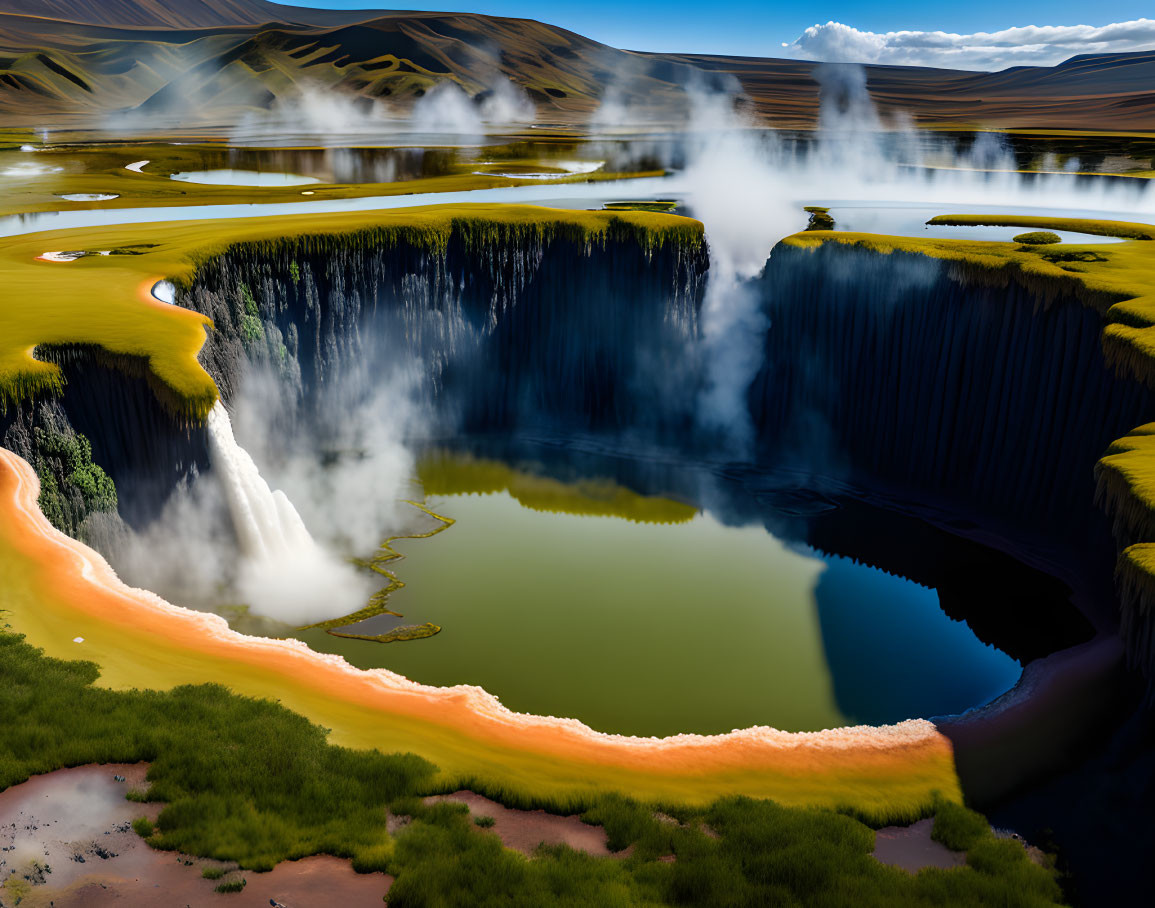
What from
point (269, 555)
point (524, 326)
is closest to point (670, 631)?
point (269, 555)

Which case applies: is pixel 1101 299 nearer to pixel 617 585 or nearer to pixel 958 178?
pixel 617 585

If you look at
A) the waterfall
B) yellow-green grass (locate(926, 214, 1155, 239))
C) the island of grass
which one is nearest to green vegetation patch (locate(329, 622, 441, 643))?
the waterfall

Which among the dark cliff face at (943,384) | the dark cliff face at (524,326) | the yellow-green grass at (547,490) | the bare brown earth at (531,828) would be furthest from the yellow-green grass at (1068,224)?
the bare brown earth at (531,828)

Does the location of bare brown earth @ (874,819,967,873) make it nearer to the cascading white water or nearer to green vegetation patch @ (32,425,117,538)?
the cascading white water

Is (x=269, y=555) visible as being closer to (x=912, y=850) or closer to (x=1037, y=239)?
(x=912, y=850)

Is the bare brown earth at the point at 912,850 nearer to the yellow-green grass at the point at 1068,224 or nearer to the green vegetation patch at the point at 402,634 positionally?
the green vegetation patch at the point at 402,634

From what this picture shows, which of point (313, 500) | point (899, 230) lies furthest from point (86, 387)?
point (899, 230)
